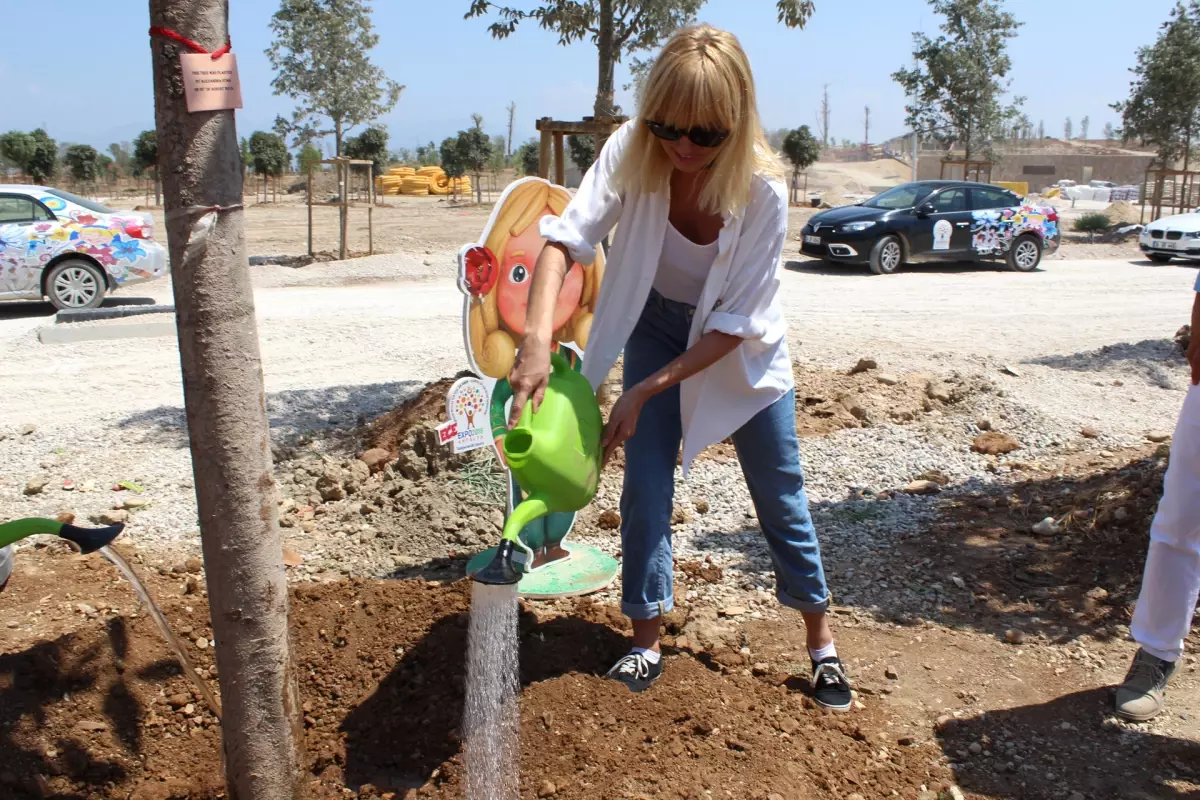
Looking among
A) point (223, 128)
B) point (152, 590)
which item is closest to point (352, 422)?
point (152, 590)

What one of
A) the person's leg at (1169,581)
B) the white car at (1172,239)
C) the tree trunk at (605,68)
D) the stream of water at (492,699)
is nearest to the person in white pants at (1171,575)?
the person's leg at (1169,581)

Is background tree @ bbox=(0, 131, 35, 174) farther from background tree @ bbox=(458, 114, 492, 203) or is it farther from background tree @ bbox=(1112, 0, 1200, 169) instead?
background tree @ bbox=(1112, 0, 1200, 169)

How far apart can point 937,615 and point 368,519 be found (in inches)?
91.4

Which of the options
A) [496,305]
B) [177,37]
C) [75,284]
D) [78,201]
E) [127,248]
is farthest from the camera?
[78,201]

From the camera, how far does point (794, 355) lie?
8.16 metres

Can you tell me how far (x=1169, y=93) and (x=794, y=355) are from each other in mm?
19982

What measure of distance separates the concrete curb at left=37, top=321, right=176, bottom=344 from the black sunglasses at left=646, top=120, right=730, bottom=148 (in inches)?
311

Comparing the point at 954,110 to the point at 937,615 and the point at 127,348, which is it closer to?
the point at 127,348

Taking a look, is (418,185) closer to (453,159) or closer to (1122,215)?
(453,159)

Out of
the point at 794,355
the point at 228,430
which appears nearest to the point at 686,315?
the point at 228,430

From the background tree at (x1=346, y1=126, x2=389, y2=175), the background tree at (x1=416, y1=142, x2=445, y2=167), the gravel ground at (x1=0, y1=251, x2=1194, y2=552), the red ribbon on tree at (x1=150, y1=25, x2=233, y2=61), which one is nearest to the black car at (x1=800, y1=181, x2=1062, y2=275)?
the gravel ground at (x1=0, y1=251, x2=1194, y2=552)

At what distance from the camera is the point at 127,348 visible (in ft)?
29.0

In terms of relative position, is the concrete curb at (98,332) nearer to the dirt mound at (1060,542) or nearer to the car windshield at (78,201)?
the car windshield at (78,201)

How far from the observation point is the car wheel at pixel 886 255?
15.1 meters
